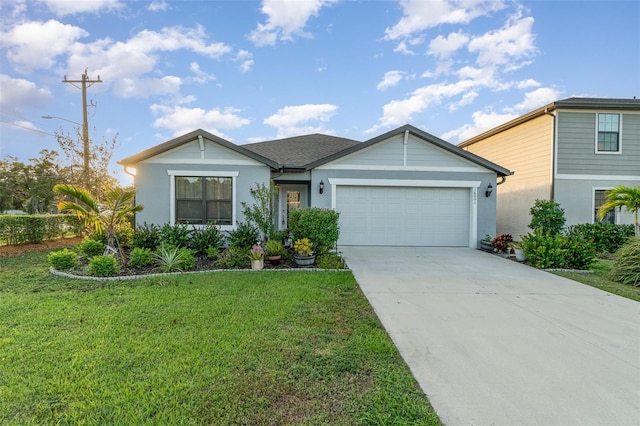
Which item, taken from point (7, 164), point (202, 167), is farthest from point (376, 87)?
point (7, 164)

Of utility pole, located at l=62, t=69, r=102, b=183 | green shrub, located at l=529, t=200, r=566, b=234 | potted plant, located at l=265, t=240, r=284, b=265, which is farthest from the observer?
utility pole, located at l=62, t=69, r=102, b=183

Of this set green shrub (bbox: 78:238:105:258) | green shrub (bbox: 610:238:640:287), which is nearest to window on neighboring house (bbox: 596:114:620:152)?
green shrub (bbox: 610:238:640:287)

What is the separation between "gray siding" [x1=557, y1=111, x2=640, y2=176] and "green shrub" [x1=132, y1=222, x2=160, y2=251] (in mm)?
14232

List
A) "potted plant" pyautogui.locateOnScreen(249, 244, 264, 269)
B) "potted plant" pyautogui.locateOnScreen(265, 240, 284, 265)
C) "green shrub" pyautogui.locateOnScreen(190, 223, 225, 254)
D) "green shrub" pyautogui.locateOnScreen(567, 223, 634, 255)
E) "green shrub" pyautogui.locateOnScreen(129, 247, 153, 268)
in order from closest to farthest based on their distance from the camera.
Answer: "green shrub" pyautogui.locateOnScreen(129, 247, 153, 268) < "potted plant" pyautogui.locateOnScreen(249, 244, 264, 269) < "potted plant" pyautogui.locateOnScreen(265, 240, 284, 265) < "green shrub" pyautogui.locateOnScreen(190, 223, 225, 254) < "green shrub" pyautogui.locateOnScreen(567, 223, 634, 255)

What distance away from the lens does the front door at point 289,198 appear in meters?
12.2

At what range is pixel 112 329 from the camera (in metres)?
3.70

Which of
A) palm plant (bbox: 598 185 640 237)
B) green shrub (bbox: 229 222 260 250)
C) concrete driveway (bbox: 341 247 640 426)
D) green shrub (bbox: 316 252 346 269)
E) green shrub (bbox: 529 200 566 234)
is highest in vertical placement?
palm plant (bbox: 598 185 640 237)

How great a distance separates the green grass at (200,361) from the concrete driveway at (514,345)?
341mm

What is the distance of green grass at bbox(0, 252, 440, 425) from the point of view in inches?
89.3

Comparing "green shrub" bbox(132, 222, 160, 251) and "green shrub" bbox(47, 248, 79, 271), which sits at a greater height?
"green shrub" bbox(132, 222, 160, 251)

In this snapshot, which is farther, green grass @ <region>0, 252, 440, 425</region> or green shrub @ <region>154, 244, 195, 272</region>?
green shrub @ <region>154, 244, 195, 272</region>

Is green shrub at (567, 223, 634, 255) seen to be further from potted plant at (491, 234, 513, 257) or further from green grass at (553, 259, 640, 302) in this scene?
potted plant at (491, 234, 513, 257)

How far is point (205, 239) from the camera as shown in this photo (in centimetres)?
863

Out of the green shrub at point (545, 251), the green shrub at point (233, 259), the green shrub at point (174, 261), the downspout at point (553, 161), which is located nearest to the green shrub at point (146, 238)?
the green shrub at point (174, 261)
